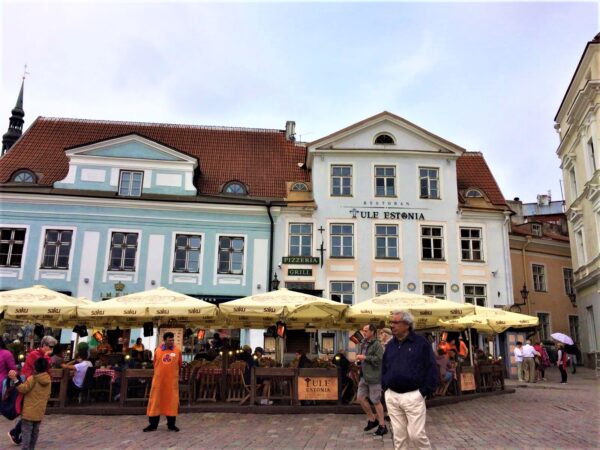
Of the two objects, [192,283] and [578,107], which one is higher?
[578,107]

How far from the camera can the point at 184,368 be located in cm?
1223

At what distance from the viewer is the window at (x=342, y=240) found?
23922 millimetres

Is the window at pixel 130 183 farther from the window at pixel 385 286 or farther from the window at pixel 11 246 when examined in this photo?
the window at pixel 385 286

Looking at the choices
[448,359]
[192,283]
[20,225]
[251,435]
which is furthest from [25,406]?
[20,225]

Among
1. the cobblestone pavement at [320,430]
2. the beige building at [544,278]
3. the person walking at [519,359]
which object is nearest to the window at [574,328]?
the beige building at [544,278]

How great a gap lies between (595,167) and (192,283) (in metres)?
19.0

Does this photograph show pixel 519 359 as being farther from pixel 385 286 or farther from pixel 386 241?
pixel 386 241

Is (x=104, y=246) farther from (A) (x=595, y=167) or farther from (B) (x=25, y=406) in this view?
(A) (x=595, y=167)

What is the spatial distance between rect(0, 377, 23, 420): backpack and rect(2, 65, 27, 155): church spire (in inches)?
1483

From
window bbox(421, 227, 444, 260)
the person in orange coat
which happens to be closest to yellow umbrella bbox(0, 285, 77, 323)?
the person in orange coat

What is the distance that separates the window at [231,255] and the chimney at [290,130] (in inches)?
347

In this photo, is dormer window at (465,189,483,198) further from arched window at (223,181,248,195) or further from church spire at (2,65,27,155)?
church spire at (2,65,27,155)

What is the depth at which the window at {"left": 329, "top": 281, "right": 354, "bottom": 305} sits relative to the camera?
76.7 ft

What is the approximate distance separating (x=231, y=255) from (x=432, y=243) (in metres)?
9.07
